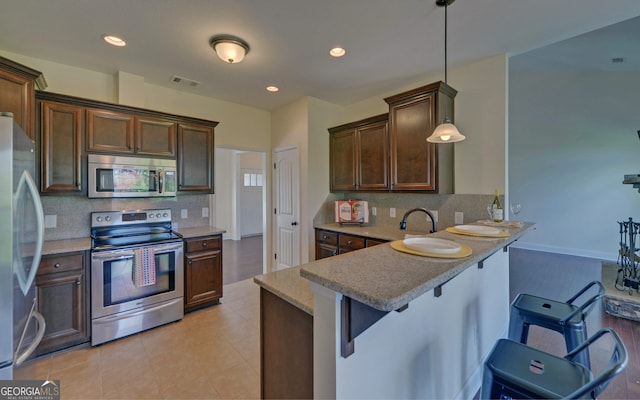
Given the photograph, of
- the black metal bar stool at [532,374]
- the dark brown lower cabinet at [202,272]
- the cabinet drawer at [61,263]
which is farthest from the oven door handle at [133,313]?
the black metal bar stool at [532,374]

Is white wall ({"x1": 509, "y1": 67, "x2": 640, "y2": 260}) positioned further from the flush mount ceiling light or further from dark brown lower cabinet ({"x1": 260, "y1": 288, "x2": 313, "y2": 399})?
dark brown lower cabinet ({"x1": 260, "y1": 288, "x2": 313, "y2": 399})

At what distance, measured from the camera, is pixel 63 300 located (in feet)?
7.70

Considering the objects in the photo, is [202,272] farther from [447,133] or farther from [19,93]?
[447,133]

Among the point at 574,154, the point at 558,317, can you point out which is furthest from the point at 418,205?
the point at 574,154

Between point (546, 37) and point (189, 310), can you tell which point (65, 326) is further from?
point (546, 37)

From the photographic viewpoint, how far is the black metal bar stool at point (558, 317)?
1.56 m

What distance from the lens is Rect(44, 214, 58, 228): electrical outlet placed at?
2721mm

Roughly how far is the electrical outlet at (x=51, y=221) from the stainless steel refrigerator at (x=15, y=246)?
57.5 inches

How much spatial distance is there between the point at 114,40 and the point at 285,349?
10.2ft

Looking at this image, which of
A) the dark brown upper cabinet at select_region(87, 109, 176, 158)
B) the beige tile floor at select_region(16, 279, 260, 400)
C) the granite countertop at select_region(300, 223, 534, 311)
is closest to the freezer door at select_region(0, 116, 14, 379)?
the beige tile floor at select_region(16, 279, 260, 400)

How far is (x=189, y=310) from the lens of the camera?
312cm

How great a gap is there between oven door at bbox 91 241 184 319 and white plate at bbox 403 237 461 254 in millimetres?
2599

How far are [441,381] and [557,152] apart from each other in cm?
659

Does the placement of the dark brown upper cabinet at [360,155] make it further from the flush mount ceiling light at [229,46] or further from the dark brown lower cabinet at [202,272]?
the dark brown lower cabinet at [202,272]
